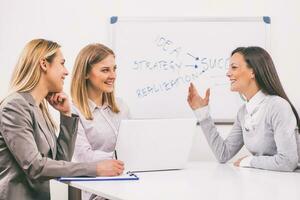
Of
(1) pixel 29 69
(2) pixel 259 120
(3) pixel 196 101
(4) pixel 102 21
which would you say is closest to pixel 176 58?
(3) pixel 196 101

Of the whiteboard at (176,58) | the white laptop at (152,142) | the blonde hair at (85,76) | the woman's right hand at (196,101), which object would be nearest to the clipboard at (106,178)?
the white laptop at (152,142)

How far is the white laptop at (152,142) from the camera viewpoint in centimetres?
185

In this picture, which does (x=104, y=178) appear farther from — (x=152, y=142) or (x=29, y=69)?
(x=29, y=69)

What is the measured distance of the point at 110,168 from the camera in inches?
69.1

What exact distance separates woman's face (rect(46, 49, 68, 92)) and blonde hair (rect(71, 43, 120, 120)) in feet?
1.16

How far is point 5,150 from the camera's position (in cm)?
167

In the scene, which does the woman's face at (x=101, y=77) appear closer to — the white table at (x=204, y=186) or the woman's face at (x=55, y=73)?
the woman's face at (x=55, y=73)

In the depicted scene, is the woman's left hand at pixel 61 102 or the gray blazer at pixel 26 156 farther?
the woman's left hand at pixel 61 102

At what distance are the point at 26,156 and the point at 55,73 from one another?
0.43m

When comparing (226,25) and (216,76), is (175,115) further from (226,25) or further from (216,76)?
(226,25)

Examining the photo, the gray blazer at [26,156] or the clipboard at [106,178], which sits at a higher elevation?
the gray blazer at [26,156]

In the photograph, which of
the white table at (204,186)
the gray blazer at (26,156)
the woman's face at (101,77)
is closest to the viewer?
the white table at (204,186)

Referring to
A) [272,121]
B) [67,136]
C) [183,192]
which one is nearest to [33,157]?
[67,136]

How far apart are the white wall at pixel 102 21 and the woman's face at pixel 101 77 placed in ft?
1.58
